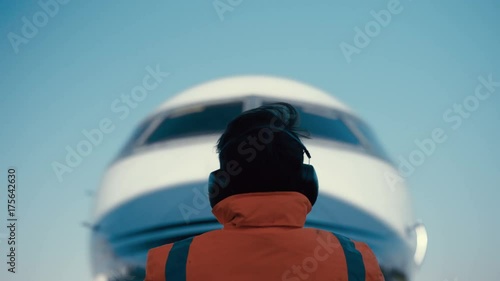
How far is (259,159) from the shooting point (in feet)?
5.39

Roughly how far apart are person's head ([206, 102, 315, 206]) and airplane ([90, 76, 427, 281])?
4.95 feet

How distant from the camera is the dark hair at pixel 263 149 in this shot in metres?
1.63

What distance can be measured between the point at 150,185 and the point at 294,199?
201cm

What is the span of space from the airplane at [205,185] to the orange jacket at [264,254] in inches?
65.2

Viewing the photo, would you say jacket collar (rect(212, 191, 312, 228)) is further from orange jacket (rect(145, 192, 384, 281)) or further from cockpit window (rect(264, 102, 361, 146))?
cockpit window (rect(264, 102, 361, 146))

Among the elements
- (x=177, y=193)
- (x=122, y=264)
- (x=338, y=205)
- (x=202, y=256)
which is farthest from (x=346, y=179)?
(x=202, y=256)

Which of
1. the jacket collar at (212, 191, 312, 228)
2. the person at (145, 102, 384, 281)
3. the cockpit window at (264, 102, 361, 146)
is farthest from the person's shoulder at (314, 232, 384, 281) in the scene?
the cockpit window at (264, 102, 361, 146)

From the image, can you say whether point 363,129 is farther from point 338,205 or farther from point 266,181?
point 266,181

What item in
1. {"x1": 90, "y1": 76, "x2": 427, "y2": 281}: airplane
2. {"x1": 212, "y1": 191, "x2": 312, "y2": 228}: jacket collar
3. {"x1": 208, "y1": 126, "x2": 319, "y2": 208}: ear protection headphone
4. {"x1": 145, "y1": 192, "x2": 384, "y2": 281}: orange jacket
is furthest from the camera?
{"x1": 90, "y1": 76, "x2": 427, "y2": 281}: airplane

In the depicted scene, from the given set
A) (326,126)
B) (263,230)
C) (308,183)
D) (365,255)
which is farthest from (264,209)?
(326,126)

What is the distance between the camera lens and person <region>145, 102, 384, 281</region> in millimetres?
1439

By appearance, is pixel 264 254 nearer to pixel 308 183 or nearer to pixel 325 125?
pixel 308 183

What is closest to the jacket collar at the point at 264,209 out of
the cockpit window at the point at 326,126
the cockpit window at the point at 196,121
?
the cockpit window at the point at 196,121

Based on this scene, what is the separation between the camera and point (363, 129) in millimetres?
4777
